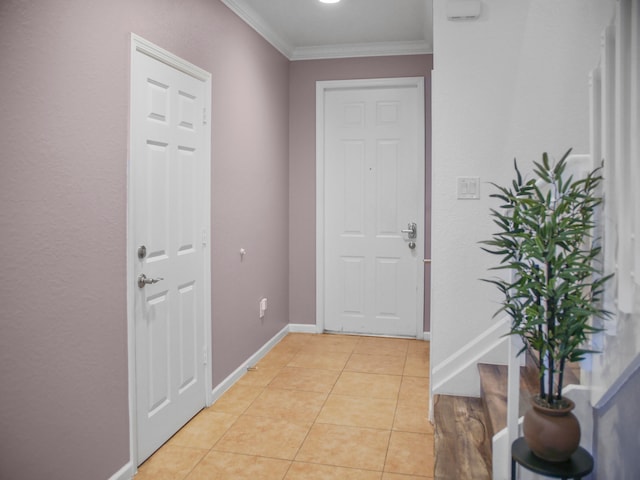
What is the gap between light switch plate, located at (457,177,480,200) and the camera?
279 cm

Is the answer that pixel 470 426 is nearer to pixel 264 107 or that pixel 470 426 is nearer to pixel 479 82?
pixel 479 82

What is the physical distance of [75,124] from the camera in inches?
78.4

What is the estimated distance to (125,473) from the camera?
7.69ft

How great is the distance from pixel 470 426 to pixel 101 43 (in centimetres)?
236

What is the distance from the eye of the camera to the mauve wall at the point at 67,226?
1713 millimetres

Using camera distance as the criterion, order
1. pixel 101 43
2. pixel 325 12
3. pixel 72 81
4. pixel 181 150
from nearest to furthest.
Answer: pixel 72 81 → pixel 101 43 → pixel 181 150 → pixel 325 12

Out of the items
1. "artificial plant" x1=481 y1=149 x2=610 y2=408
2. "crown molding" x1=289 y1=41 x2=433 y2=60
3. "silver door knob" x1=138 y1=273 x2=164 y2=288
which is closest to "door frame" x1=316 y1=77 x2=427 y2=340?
"crown molding" x1=289 y1=41 x2=433 y2=60

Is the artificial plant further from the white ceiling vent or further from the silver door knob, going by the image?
the silver door knob

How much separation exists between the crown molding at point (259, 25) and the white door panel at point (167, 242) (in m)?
0.76

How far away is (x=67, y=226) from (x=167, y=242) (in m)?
0.80

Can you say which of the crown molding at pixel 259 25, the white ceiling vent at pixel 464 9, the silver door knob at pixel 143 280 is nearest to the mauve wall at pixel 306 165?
the crown molding at pixel 259 25

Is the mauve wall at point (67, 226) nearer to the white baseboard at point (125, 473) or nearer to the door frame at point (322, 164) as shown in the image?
the white baseboard at point (125, 473)

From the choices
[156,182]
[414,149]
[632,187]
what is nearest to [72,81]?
[156,182]

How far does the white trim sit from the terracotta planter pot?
2.23 meters
